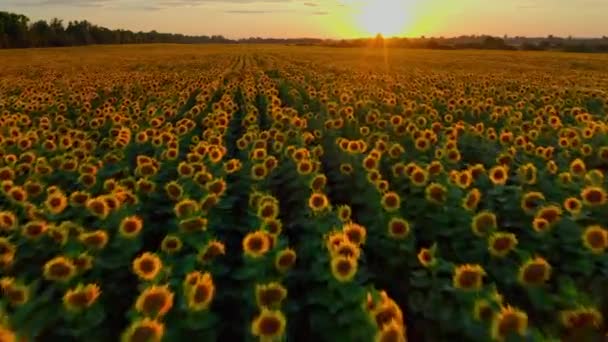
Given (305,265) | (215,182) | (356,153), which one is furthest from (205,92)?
(305,265)

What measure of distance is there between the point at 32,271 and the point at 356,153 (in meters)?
4.04

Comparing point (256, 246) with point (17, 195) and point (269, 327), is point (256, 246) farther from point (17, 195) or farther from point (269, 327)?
point (17, 195)

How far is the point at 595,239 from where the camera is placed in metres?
4.21

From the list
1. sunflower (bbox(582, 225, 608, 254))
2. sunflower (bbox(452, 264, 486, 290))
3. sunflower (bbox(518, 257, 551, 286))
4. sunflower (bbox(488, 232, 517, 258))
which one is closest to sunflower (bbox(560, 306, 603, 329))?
sunflower (bbox(518, 257, 551, 286))

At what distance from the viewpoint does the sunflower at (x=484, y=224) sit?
450cm

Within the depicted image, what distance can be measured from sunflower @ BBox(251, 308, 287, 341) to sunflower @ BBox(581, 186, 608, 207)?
330cm

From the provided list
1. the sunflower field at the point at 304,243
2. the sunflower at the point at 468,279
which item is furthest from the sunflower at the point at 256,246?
the sunflower at the point at 468,279

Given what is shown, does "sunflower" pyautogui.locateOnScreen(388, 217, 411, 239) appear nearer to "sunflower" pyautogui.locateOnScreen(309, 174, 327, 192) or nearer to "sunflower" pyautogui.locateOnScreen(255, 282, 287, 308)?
"sunflower" pyautogui.locateOnScreen(309, 174, 327, 192)

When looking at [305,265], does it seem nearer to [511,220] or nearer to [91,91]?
[511,220]

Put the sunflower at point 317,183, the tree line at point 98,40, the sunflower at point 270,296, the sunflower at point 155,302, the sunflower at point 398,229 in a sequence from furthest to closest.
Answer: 1. the tree line at point 98,40
2. the sunflower at point 317,183
3. the sunflower at point 398,229
4. the sunflower at point 270,296
5. the sunflower at point 155,302

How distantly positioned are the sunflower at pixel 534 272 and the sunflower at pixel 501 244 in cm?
33

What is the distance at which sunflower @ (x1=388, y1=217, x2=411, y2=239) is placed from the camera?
4.66 meters

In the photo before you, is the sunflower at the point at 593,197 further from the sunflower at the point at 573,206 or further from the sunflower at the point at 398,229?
the sunflower at the point at 398,229

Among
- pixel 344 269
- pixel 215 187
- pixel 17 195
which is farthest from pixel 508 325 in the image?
pixel 17 195
